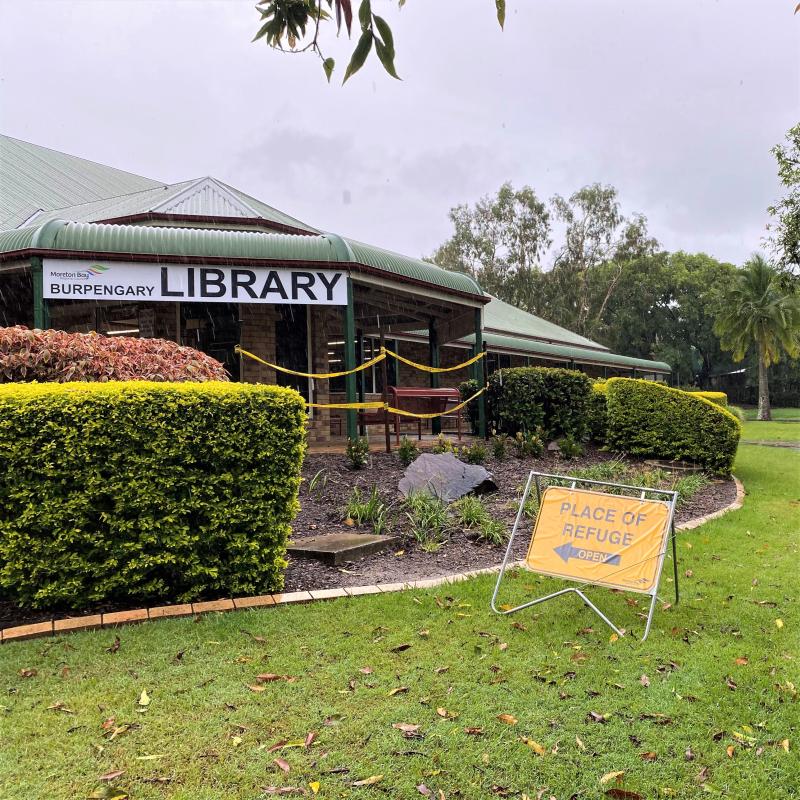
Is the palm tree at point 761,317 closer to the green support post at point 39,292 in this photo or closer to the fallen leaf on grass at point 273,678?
the green support post at point 39,292

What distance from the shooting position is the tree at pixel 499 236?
144ft

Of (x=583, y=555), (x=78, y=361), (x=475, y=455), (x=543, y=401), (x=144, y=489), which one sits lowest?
(x=583, y=555)

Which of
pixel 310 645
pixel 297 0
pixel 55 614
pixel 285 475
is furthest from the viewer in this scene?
pixel 285 475

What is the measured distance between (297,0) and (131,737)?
2.97 meters

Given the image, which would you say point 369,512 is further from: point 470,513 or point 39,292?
point 39,292

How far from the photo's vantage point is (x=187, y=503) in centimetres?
435

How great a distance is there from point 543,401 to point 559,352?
626 inches

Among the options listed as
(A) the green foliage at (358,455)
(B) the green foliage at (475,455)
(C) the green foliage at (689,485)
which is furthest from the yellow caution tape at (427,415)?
(C) the green foliage at (689,485)

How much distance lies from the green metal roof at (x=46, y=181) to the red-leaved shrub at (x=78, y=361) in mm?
11084

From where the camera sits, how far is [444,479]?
763 centimetres

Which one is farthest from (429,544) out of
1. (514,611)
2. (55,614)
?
(55,614)

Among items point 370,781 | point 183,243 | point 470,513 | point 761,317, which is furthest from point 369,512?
point 761,317

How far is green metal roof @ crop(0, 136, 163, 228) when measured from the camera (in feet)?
53.6

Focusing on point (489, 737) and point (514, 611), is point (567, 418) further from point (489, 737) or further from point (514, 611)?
point (489, 737)
